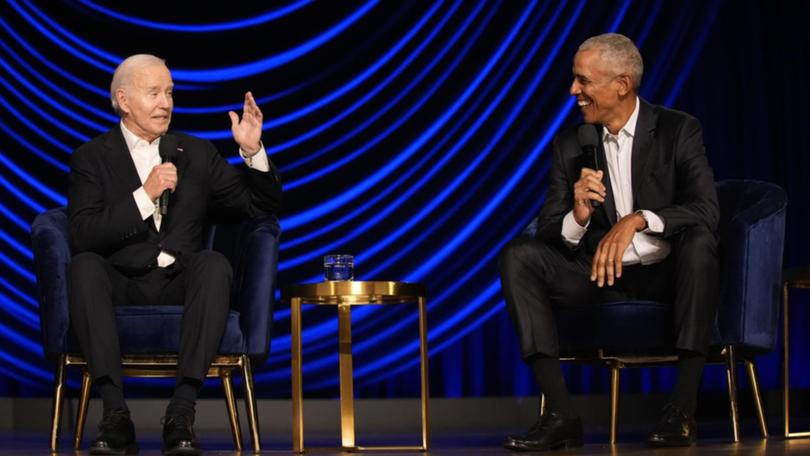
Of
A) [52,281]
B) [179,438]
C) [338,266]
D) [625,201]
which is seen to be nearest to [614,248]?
[625,201]

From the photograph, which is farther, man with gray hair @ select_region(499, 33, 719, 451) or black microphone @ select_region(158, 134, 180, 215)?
black microphone @ select_region(158, 134, 180, 215)

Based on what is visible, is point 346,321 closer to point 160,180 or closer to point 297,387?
point 297,387

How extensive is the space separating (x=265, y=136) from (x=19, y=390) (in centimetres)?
128

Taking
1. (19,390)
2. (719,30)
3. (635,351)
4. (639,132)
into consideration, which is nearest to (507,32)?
(719,30)

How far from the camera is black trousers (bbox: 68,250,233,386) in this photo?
9.75 feet

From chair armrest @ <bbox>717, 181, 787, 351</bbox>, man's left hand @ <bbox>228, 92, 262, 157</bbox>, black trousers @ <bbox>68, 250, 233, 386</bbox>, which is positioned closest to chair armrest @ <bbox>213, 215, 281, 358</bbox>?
black trousers @ <bbox>68, 250, 233, 386</bbox>

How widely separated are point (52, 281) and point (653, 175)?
5.06 ft

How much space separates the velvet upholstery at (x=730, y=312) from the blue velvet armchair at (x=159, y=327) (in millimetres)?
751

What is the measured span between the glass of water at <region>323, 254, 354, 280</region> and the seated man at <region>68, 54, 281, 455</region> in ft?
0.89

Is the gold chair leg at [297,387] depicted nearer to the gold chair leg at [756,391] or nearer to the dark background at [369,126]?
the gold chair leg at [756,391]

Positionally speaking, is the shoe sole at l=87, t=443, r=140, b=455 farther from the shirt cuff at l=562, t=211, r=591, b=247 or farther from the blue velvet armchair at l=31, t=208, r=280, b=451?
the shirt cuff at l=562, t=211, r=591, b=247

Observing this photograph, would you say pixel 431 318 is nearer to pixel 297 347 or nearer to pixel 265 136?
pixel 265 136

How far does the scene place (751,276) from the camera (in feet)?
10.2

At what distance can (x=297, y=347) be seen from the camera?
3150mm
